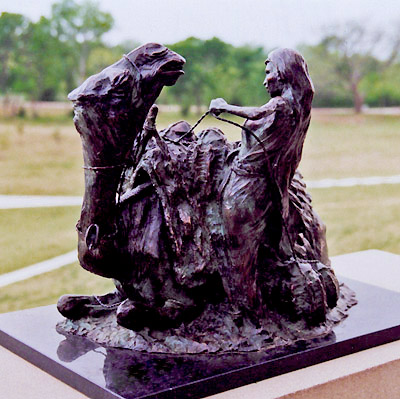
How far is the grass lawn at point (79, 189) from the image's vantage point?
609 centimetres

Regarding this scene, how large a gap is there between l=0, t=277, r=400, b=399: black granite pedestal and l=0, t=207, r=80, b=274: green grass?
8.84 feet

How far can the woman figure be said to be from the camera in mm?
3117

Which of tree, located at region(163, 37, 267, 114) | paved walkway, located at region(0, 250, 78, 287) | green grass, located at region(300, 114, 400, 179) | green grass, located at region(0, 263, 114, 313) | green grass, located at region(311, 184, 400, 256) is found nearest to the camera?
tree, located at region(163, 37, 267, 114)

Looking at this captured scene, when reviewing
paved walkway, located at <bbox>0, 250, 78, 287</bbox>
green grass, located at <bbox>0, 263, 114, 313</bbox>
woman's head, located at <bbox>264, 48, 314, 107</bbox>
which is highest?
woman's head, located at <bbox>264, 48, 314, 107</bbox>

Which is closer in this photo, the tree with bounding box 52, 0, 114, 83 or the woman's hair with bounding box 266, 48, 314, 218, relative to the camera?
the woman's hair with bounding box 266, 48, 314, 218

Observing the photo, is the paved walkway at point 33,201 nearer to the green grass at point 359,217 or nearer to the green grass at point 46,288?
the green grass at point 46,288

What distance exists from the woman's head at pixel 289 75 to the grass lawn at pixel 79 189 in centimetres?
280

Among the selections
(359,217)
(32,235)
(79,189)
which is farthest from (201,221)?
(359,217)

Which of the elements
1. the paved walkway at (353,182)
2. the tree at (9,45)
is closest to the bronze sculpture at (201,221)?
the tree at (9,45)

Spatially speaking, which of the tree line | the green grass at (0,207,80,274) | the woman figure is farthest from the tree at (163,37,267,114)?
the woman figure

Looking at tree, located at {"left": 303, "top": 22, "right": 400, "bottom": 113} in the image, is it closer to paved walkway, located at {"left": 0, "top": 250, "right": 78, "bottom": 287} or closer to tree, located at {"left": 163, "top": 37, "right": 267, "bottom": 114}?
tree, located at {"left": 163, "top": 37, "right": 267, "bottom": 114}

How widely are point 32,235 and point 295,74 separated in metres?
3.63

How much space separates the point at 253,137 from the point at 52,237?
3539 millimetres

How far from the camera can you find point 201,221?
10.6 feet
